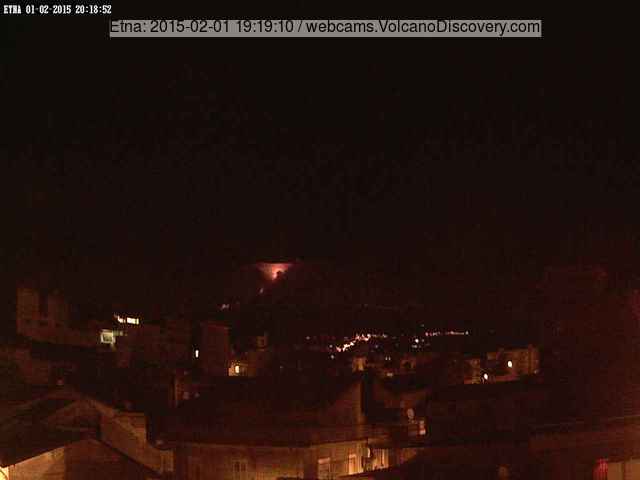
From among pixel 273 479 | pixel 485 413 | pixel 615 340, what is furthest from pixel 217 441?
pixel 615 340

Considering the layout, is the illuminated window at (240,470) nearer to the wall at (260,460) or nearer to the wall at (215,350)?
the wall at (260,460)

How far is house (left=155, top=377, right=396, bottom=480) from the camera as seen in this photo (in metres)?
12.1

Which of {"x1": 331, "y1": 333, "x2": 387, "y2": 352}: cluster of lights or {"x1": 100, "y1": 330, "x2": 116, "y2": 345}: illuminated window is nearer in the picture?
{"x1": 331, "y1": 333, "x2": 387, "y2": 352}: cluster of lights

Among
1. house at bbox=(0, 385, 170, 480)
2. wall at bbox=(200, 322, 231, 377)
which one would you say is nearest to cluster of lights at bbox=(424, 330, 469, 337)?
wall at bbox=(200, 322, 231, 377)

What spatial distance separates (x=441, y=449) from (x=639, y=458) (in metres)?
2.58

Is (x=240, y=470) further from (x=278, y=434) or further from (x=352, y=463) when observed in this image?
(x=352, y=463)

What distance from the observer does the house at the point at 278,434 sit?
12062 millimetres

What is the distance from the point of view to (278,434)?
12.3 m

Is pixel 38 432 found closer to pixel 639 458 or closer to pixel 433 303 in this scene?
pixel 639 458

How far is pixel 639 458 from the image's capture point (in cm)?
866

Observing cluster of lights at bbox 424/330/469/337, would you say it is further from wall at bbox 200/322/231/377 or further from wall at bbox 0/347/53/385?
wall at bbox 0/347/53/385

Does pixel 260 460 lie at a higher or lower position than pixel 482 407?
lower

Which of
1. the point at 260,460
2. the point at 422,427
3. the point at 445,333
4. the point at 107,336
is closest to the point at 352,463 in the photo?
the point at 260,460

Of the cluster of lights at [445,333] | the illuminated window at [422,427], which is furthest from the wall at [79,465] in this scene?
the cluster of lights at [445,333]
